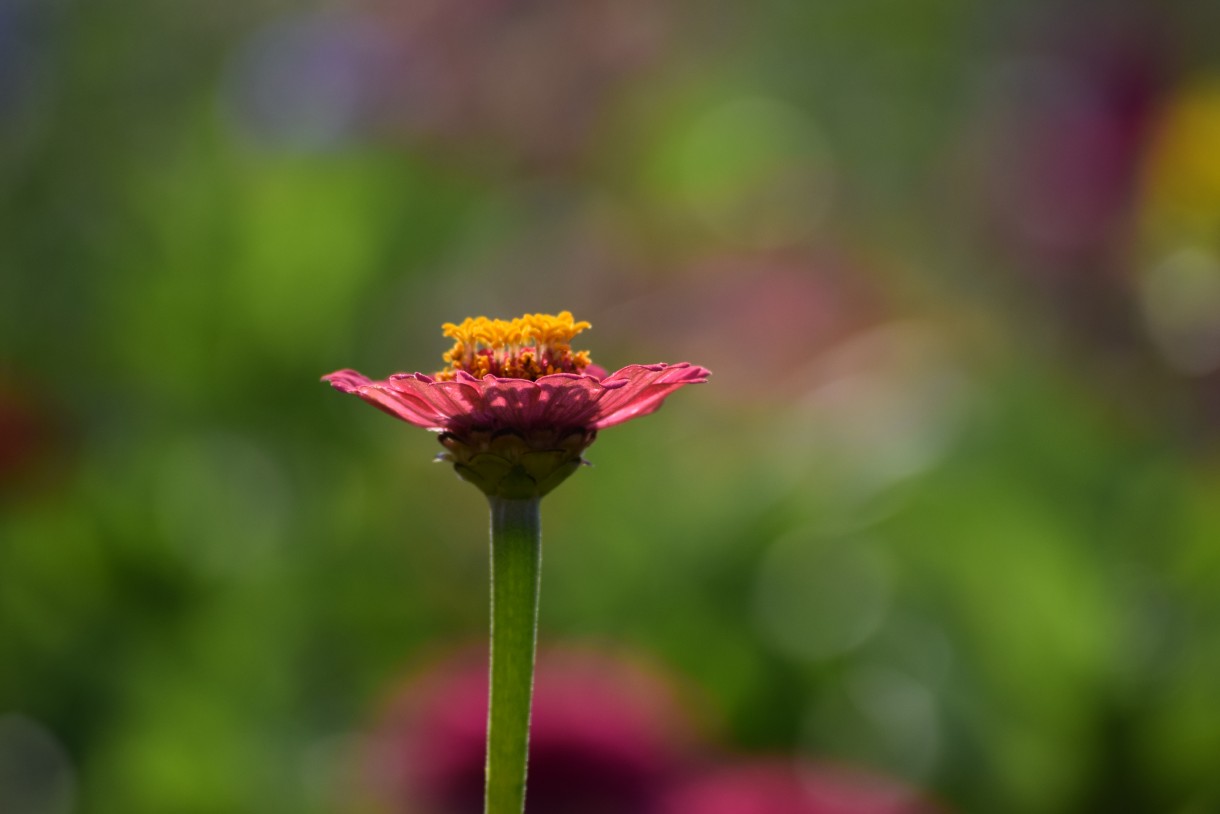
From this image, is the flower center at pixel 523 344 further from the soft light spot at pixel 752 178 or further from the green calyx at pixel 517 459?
the soft light spot at pixel 752 178

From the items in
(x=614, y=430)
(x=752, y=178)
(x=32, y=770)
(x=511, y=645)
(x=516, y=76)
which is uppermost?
(x=516, y=76)

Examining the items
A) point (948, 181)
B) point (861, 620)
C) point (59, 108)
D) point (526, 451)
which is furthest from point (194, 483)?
point (948, 181)

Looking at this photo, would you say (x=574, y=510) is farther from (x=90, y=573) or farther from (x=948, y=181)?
(x=948, y=181)

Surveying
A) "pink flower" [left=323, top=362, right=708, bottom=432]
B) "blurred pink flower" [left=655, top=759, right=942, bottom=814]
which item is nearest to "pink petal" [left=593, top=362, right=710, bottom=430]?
"pink flower" [left=323, top=362, right=708, bottom=432]

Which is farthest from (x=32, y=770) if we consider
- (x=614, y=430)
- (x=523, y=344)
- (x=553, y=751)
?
(x=523, y=344)

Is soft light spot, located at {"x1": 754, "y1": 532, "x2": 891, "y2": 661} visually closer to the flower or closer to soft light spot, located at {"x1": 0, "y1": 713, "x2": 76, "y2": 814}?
soft light spot, located at {"x1": 0, "y1": 713, "x2": 76, "y2": 814}

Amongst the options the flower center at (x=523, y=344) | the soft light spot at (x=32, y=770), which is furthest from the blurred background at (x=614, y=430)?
the flower center at (x=523, y=344)

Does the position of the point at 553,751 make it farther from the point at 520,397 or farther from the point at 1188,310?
the point at 1188,310
